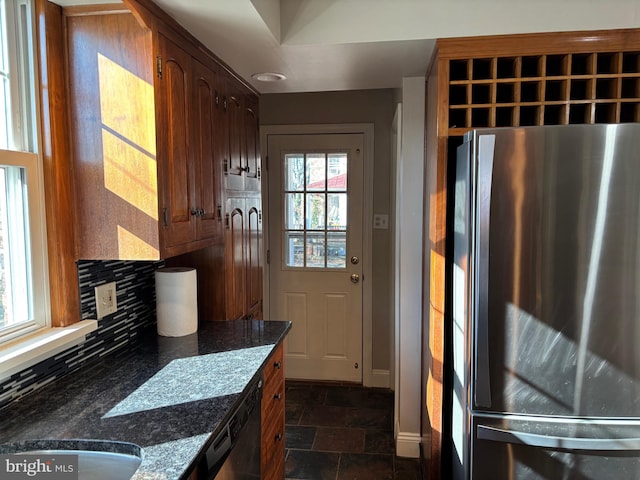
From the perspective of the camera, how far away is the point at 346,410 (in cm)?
314

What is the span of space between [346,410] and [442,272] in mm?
1661

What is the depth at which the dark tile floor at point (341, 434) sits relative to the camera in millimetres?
2455

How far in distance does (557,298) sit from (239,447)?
3.86 ft

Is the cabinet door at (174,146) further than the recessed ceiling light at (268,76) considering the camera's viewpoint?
No

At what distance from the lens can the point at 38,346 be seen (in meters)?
1.31

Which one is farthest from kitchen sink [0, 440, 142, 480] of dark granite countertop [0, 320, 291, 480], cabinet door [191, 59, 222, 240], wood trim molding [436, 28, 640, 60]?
wood trim molding [436, 28, 640, 60]

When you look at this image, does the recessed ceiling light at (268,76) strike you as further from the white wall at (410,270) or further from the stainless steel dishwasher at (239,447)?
the stainless steel dishwasher at (239,447)

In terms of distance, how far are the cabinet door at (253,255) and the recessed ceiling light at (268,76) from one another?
653 mm

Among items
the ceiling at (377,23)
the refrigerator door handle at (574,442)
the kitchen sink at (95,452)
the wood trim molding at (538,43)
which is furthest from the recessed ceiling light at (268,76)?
the refrigerator door handle at (574,442)

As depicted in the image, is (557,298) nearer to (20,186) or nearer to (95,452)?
(95,452)

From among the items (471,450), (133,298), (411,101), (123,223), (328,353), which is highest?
(411,101)

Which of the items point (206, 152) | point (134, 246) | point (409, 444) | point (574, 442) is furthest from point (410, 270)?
point (134, 246)

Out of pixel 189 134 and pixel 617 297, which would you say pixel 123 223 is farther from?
pixel 617 297

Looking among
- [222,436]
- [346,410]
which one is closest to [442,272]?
[222,436]
